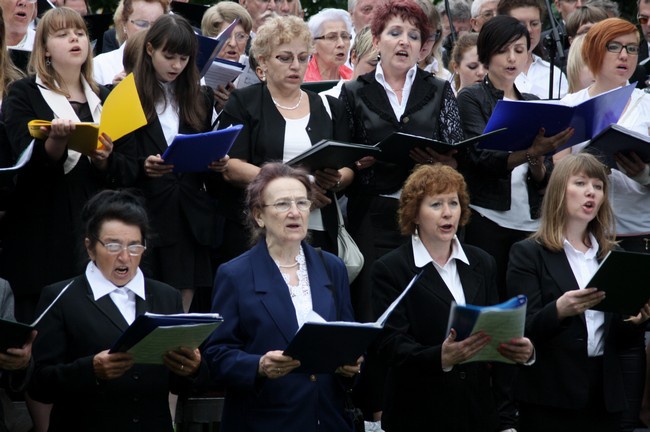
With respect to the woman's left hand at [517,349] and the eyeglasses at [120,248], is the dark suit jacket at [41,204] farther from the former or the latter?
the woman's left hand at [517,349]

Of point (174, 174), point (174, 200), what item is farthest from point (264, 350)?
point (174, 174)

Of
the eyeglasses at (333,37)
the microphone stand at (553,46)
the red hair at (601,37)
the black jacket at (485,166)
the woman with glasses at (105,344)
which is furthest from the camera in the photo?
the eyeglasses at (333,37)

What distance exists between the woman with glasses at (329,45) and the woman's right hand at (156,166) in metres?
2.83

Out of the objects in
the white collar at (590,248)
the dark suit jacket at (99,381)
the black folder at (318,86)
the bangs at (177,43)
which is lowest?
the dark suit jacket at (99,381)

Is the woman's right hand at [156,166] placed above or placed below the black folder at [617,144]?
below

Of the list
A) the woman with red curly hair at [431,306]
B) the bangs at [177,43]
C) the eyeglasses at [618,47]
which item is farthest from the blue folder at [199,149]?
the eyeglasses at [618,47]

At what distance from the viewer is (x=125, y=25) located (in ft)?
29.8

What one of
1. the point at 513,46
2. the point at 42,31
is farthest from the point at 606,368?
the point at 42,31

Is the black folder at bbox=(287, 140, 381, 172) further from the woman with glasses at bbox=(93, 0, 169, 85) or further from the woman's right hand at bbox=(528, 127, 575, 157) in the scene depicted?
the woman with glasses at bbox=(93, 0, 169, 85)

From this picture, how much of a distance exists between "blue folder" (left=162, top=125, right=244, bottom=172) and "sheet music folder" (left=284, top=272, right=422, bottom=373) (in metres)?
1.74

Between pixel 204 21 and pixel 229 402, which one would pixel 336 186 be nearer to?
pixel 229 402

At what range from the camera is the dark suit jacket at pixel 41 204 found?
23.0 feet

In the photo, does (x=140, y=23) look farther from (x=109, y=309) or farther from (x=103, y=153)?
(x=109, y=309)

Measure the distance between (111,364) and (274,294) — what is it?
86 centimetres
